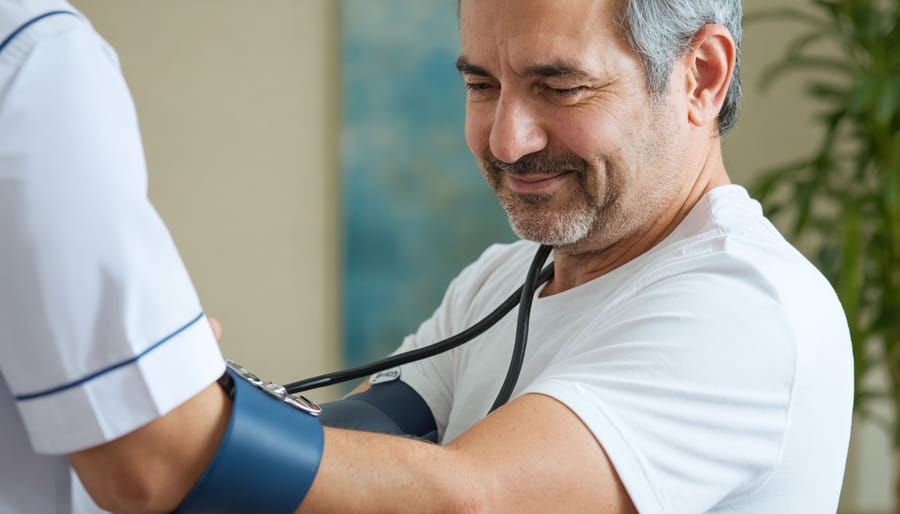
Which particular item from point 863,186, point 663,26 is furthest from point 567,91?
point 863,186

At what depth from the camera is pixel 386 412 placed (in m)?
1.38

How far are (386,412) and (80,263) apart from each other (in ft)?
2.45

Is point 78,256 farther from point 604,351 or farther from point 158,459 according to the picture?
point 604,351

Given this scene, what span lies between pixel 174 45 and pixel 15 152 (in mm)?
2569

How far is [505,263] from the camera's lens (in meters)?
1.56

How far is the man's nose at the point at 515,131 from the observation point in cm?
118

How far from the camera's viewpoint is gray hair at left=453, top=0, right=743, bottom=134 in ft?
3.81

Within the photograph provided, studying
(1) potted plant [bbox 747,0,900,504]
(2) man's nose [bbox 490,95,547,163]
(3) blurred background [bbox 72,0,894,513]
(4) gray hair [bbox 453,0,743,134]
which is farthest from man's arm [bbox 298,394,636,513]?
(3) blurred background [bbox 72,0,894,513]

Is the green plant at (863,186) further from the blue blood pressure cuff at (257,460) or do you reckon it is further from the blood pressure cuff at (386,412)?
the blue blood pressure cuff at (257,460)

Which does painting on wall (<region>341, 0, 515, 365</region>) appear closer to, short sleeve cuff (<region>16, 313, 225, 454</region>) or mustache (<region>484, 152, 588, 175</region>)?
mustache (<region>484, 152, 588, 175</region>)

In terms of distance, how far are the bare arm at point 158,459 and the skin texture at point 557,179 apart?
105 millimetres

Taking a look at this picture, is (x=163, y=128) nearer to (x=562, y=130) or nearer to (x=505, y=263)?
(x=505, y=263)

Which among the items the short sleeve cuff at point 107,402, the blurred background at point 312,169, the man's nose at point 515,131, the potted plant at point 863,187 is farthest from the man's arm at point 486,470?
the blurred background at point 312,169

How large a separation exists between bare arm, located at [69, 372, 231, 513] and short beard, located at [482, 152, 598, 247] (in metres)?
0.56
